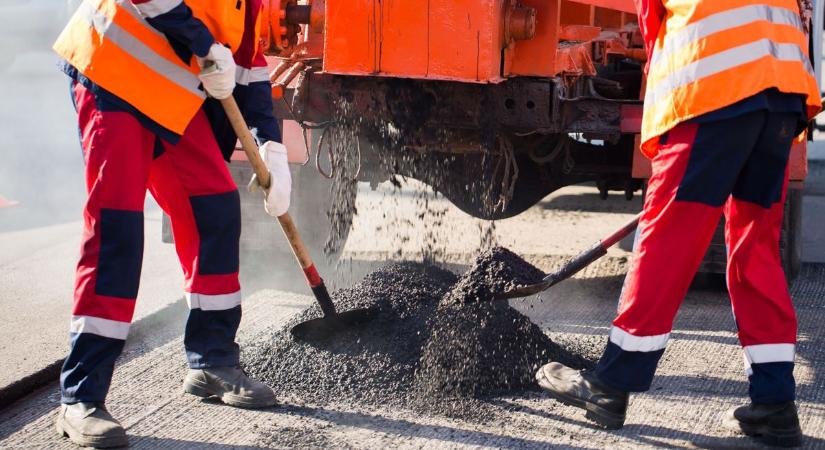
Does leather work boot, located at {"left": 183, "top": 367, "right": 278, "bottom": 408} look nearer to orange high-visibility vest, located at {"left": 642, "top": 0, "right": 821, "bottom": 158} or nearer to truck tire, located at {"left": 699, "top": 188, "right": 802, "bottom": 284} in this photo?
orange high-visibility vest, located at {"left": 642, "top": 0, "right": 821, "bottom": 158}

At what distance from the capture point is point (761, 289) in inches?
123

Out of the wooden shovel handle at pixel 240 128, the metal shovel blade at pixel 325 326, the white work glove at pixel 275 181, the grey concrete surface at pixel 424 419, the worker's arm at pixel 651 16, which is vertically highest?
the worker's arm at pixel 651 16

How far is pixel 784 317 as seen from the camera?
10.3ft

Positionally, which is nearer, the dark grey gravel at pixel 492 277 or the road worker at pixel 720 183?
the road worker at pixel 720 183

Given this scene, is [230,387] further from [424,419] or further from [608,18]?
[608,18]

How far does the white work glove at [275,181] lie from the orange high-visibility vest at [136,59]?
0.34 metres

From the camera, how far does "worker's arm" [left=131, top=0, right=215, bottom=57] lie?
3021mm

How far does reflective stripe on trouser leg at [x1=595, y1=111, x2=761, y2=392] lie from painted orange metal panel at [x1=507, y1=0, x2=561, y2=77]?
1.08 metres

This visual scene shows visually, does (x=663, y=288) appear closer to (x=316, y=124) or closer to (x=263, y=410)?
(x=263, y=410)

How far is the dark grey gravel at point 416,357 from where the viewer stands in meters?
3.54

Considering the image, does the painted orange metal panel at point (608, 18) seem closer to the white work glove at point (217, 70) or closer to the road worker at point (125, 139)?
the road worker at point (125, 139)

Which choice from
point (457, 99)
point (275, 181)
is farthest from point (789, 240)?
Answer: point (275, 181)

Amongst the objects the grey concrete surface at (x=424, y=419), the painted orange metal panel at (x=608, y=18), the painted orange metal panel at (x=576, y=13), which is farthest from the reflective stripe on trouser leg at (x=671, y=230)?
the painted orange metal panel at (x=608, y=18)

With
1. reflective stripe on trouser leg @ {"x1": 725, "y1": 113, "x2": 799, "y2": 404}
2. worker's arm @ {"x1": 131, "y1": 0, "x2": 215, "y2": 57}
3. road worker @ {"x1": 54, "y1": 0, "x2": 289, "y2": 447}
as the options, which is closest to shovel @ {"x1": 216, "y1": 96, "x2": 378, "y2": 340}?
road worker @ {"x1": 54, "y1": 0, "x2": 289, "y2": 447}
